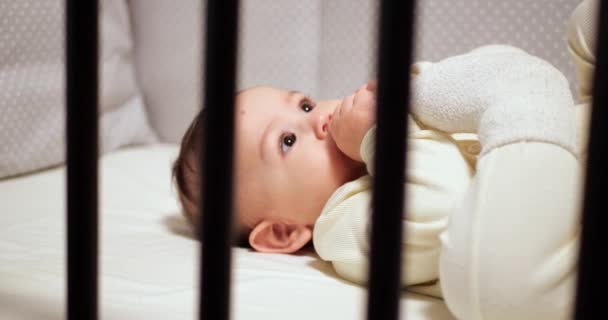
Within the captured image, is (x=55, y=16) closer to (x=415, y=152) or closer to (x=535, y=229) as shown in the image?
(x=415, y=152)

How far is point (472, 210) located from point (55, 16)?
0.83 meters

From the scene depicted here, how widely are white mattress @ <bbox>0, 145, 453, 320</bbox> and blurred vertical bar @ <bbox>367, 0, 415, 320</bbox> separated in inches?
3.9

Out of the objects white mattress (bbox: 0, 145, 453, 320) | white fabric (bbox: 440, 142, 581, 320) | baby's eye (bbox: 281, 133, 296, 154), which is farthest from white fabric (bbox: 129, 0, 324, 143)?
white fabric (bbox: 440, 142, 581, 320)

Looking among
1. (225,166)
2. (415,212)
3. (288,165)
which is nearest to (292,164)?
(288,165)

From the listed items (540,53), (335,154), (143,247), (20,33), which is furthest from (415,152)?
(20,33)

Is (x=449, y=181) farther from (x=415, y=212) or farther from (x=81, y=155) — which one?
(x=81, y=155)

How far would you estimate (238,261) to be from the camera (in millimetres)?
839

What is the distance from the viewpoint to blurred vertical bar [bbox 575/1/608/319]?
1.21ft

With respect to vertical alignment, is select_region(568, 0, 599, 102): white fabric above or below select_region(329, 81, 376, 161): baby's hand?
above

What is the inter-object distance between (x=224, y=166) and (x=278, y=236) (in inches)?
19.3

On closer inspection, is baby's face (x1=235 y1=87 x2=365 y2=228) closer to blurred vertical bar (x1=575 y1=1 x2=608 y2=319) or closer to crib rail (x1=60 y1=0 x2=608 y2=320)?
crib rail (x1=60 y1=0 x2=608 y2=320)

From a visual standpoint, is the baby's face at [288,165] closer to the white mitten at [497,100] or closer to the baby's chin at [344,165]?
the baby's chin at [344,165]

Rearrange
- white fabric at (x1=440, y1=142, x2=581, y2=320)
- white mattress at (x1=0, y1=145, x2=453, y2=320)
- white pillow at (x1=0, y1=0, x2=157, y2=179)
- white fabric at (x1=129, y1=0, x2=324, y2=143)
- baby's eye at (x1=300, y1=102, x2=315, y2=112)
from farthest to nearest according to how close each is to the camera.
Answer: white fabric at (x1=129, y1=0, x2=324, y2=143) → white pillow at (x1=0, y1=0, x2=157, y2=179) → baby's eye at (x1=300, y1=102, x2=315, y2=112) → white mattress at (x1=0, y1=145, x2=453, y2=320) → white fabric at (x1=440, y1=142, x2=581, y2=320)

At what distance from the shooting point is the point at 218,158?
0.42 m
